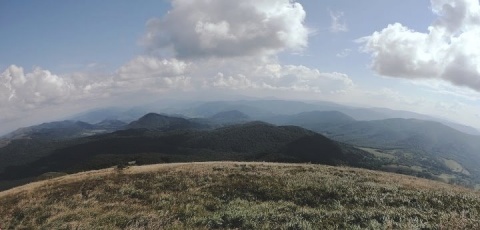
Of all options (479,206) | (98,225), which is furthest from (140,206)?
(479,206)

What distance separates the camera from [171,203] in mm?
24500

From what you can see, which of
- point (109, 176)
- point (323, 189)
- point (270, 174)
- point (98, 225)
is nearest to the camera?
point (98, 225)

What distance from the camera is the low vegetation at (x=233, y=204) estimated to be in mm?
18375

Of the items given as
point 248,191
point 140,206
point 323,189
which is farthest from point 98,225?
point 323,189

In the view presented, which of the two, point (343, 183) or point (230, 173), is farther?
point (230, 173)

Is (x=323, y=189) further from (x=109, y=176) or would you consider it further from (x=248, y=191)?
(x=109, y=176)

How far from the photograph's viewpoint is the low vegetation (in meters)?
18.4

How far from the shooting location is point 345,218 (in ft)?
60.9

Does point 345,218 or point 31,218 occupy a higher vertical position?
point 345,218

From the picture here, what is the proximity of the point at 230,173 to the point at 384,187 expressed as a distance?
531 inches

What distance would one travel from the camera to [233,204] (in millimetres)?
23594

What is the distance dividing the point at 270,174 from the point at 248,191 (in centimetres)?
730

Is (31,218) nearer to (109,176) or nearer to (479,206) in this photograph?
(109,176)

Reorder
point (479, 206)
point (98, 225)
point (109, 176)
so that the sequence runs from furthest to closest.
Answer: point (109, 176) → point (479, 206) → point (98, 225)
